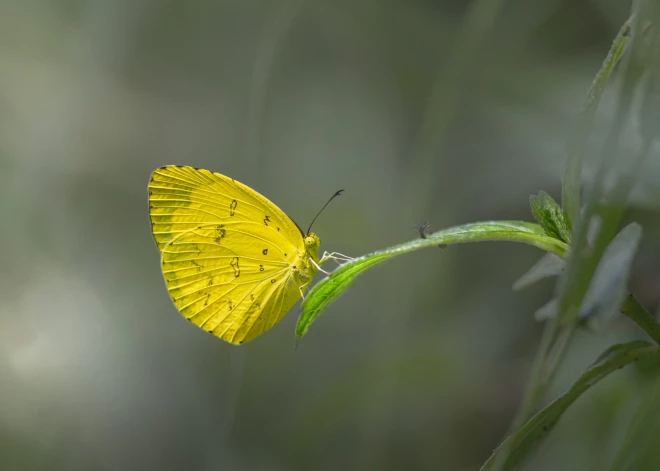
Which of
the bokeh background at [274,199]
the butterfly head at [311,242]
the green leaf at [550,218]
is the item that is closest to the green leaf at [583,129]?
the green leaf at [550,218]

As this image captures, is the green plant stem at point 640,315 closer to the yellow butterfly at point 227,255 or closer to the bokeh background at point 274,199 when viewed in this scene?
the yellow butterfly at point 227,255

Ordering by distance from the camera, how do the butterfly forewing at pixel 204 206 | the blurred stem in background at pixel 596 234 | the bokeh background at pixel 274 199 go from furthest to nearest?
the bokeh background at pixel 274 199, the butterfly forewing at pixel 204 206, the blurred stem in background at pixel 596 234

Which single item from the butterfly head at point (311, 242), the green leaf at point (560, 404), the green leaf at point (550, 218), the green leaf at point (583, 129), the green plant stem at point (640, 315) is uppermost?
the green leaf at point (583, 129)

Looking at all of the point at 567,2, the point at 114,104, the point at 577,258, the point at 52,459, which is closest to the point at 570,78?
the point at 567,2

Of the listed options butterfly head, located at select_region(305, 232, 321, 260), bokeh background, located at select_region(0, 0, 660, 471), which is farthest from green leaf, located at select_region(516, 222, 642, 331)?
bokeh background, located at select_region(0, 0, 660, 471)

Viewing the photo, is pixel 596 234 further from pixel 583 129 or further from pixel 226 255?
pixel 226 255

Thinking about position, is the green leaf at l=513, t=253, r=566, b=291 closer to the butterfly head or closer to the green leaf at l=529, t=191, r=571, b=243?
the green leaf at l=529, t=191, r=571, b=243

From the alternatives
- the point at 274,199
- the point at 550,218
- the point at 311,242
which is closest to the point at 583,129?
the point at 550,218
